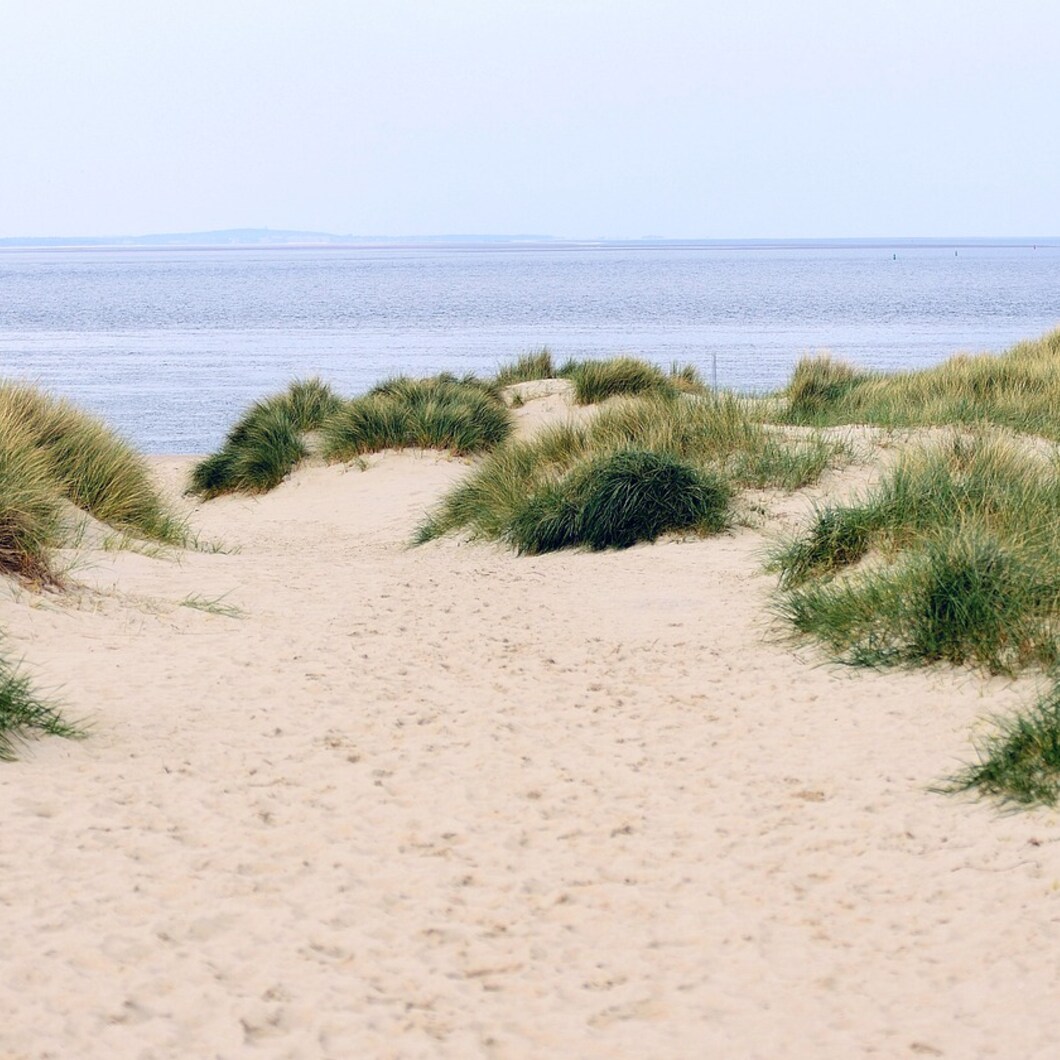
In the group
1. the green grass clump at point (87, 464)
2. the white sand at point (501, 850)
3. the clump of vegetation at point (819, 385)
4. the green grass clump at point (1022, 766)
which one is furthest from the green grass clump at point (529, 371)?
the green grass clump at point (1022, 766)

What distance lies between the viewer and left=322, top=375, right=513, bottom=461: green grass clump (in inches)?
604

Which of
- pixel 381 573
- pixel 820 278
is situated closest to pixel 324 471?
pixel 381 573

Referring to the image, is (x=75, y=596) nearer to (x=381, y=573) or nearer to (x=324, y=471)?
(x=381, y=573)

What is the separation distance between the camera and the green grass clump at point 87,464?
10.2 meters

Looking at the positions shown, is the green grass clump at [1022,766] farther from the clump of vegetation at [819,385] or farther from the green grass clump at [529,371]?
the green grass clump at [529,371]

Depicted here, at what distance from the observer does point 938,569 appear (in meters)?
6.37

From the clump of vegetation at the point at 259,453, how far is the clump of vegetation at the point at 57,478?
3.37 meters

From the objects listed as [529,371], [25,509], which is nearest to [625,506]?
[25,509]

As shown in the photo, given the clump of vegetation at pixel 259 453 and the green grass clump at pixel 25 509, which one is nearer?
the green grass clump at pixel 25 509

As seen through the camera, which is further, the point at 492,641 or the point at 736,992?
the point at 492,641

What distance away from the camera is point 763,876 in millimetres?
4414

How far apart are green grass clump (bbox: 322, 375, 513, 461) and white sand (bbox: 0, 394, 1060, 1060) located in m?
7.60

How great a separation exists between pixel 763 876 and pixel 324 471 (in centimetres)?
1138

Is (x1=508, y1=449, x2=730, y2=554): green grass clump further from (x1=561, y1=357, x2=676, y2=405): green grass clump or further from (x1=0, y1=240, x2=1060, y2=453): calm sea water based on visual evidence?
(x1=0, y1=240, x2=1060, y2=453): calm sea water
